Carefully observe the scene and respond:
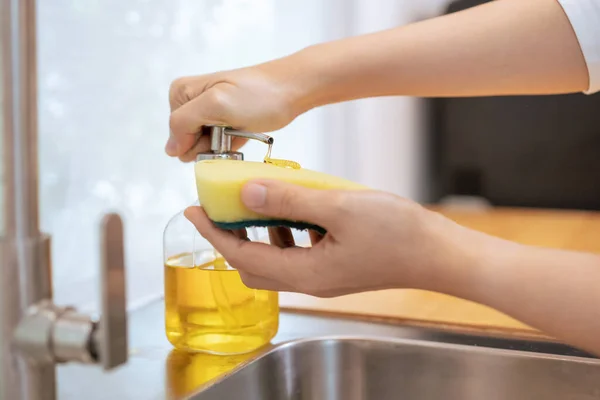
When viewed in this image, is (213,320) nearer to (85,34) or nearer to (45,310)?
(45,310)

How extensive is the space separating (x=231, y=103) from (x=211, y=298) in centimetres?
17

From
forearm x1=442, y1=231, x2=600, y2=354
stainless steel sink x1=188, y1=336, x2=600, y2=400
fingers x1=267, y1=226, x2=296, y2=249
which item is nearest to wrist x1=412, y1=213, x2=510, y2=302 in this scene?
forearm x1=442, y1=231, x2=600, y2=354

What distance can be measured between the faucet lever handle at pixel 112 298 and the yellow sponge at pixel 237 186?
0.11 metres

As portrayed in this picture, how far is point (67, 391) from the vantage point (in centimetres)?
54

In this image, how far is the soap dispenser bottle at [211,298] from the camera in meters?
0.55

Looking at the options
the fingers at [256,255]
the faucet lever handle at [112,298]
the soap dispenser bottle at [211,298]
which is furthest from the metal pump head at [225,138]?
the faucet lever handle at [112,298]

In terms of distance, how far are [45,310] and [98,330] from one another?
4cm

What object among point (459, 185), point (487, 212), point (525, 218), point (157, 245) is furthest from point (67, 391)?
point (459, 185)

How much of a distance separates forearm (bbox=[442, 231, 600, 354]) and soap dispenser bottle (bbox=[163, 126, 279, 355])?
0.64 ft

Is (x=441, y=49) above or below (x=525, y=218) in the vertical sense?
above

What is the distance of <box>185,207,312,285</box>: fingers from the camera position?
0.43 m

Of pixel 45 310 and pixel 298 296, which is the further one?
pixel 298 296

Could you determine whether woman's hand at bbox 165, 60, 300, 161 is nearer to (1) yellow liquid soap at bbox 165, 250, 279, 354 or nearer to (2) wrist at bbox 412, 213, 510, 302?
(1) yellow liquid soap at bbox 165, 250, 279, 354

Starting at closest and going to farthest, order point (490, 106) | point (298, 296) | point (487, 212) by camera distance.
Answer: point (298, 296) → point (487, 212) → point (490, 106)
